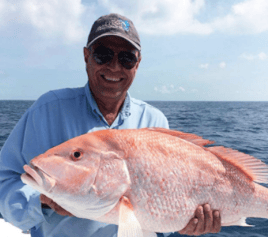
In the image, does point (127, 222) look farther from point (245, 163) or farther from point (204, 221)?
point (245, 163)

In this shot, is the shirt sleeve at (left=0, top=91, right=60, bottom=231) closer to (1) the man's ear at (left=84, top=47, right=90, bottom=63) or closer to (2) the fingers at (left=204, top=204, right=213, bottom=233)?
(1) the man's ear at (left=84, top=47, right=90, bottom=63)

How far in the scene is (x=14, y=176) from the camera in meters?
2.34

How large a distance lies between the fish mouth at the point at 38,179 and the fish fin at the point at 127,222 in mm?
512

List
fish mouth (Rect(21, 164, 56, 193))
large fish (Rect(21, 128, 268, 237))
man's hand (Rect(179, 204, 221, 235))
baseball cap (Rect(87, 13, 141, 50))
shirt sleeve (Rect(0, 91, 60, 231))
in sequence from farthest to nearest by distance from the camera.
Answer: baseball cap (Rect(87, 13, 141, 50)) → shirt sleeve (Rect(0, 91, 60, 231)) → man's hand (Rect(179, 204, 221, 235)) → large fish (Rect(21, 128, 268, 237)) → fish mouth (Rect(21, 164, 56, 193))

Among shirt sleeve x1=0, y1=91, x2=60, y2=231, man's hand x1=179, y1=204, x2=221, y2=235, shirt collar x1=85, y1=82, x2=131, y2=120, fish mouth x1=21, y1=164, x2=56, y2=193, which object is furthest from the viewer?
shirt collar x1=85, y1=82, x2=131, y2=120

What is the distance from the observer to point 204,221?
2.10 m

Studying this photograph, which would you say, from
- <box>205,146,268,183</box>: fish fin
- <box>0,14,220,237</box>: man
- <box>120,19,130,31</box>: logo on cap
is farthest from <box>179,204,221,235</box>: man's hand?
<box>120,19,130,31</box>: logo on cap

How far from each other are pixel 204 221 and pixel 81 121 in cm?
149

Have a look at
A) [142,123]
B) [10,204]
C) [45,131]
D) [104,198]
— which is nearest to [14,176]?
[10,204]

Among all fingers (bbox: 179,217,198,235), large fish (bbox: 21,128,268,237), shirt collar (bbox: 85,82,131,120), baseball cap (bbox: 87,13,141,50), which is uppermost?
baseball cap (bbox: 87,13,141,50)

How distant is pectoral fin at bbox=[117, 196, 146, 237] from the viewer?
1.75 meters

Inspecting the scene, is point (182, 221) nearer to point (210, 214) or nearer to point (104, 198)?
point (210, 214)

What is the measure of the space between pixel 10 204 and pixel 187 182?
5.09 feet

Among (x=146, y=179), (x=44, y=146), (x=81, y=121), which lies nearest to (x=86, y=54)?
(x=81, y=121)
